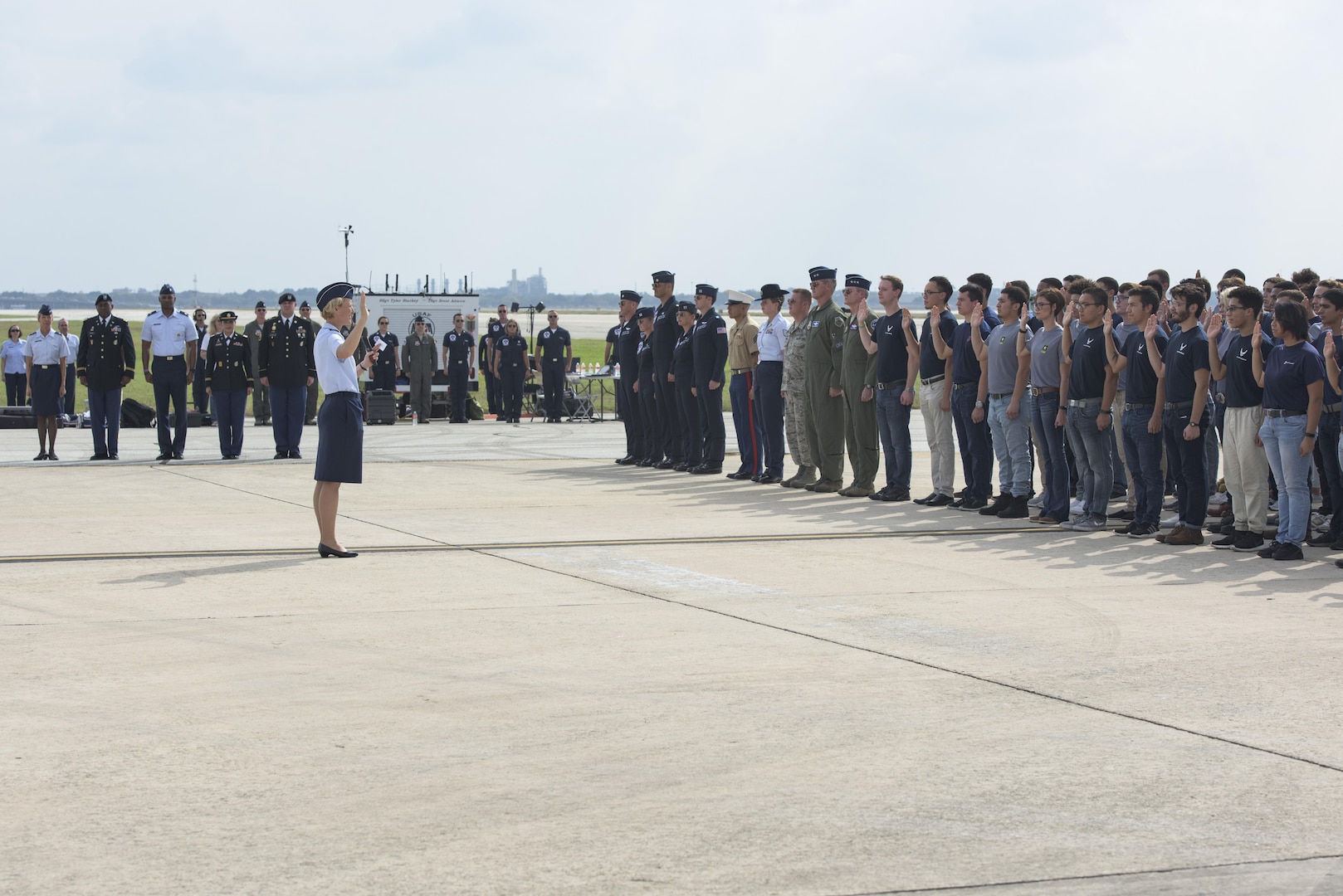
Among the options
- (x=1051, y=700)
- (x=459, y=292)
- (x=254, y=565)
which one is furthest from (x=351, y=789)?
(x=459, y=292)

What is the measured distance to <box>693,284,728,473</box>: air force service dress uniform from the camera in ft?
55.2

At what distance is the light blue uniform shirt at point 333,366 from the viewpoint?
10.2 meters

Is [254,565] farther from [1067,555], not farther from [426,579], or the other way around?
[1067,555]

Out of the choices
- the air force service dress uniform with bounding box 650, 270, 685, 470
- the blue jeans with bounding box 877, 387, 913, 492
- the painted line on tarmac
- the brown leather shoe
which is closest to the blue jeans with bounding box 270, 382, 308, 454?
the air force service dress uniform with bounding box 650, 270, 685, 470

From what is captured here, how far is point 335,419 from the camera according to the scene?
10172mm

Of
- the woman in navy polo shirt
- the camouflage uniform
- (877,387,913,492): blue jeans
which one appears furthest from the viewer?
the camouflage uniform

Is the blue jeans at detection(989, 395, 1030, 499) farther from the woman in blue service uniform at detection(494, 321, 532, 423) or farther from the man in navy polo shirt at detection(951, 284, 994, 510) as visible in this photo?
the woman in blue service uniform at detection(494, 321, 532, 423)

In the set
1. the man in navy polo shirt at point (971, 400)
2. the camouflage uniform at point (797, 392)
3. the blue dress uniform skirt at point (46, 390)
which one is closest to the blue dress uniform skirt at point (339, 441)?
the man in navy polo shirt at point (971, 400)

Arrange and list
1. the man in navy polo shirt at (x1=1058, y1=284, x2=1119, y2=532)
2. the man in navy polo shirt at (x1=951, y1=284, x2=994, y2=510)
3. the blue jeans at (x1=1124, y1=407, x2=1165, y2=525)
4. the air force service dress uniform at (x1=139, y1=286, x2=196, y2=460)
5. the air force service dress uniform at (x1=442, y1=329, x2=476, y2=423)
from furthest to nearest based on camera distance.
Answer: the air force service dress uniform at (x1=442, y1=329, x2=476, y2=423)
the air force service dress uniform at (x1=139, y1=286, x2=196, y2=460)
the man in navy polo shirt at (x1=951, y1=284, x2=994, y2=510)
the man in navy polo shirt at (x1=1058, y1=284, x2=1119, y2=532)
the blue jeans at (x1=1124, y1=407, x2=1165, y2=525)

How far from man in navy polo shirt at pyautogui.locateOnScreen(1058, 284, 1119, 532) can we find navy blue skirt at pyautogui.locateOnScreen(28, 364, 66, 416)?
12929 mm

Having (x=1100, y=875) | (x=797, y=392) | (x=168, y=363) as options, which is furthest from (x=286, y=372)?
(x=1100, y=875)

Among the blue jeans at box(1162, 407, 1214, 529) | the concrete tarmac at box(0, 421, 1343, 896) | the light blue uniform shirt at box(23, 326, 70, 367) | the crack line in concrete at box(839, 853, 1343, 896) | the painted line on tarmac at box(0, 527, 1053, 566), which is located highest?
the light blue uniform shirt at box(23, 326, 70, 367)

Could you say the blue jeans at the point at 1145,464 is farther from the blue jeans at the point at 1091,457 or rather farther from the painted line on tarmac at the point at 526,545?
→ the painted line on tarmac at the point at 526,545

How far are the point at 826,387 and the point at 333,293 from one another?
248 inches
